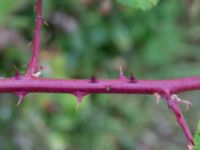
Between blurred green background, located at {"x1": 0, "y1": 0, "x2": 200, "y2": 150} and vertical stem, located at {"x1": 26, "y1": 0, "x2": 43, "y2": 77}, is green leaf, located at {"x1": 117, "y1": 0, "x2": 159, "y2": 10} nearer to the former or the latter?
vertical stem, located at {"x1": 26, "y1": 0, "x2": 43, "y2": 77}

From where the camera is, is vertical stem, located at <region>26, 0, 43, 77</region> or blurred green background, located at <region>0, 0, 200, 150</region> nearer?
vertical stem, located at <region>26, 0, 43, 77</region>

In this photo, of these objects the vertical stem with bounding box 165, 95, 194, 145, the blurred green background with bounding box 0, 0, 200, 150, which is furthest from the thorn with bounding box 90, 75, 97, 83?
the blurred green background with bounding box 0, 0, 200, 150

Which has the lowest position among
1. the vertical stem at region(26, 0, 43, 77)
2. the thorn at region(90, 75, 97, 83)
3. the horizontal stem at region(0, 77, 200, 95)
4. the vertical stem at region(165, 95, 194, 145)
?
the vertical stem at region(165, 95, 194, 145)

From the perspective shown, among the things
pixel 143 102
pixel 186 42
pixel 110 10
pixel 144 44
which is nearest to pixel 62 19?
pixel 110 10

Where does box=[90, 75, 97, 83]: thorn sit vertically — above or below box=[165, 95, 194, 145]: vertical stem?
above

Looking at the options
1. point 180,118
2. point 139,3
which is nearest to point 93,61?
point 139,3

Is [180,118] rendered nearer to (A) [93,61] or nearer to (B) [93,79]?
(B) [93,79]
